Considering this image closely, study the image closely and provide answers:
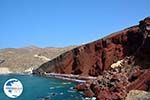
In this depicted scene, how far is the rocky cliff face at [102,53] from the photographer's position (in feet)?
407

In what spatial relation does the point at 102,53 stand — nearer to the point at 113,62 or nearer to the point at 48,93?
Answer: the point at 113,62

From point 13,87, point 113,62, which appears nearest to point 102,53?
point 113,62

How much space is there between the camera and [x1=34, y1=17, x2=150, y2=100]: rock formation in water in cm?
6097

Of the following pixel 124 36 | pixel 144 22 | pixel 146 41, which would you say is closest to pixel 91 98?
pixel 146 41

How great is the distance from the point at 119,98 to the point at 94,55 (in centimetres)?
9070

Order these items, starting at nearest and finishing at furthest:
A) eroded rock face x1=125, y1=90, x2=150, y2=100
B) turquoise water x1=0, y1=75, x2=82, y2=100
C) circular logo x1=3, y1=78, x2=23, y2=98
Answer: circular logo x1=3, y1=78, x2=23, y2=98 → eroded rock face x1=125, y1=90, x2=150, y2=100 → turquoise water x1=0, y1=75, x2=82, y2=100

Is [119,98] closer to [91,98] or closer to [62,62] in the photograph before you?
[91,98]

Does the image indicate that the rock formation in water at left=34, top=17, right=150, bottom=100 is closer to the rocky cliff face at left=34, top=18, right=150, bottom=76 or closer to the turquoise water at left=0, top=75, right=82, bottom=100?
the rocky cliff face at left=34, top=18, right=150, bottom=76

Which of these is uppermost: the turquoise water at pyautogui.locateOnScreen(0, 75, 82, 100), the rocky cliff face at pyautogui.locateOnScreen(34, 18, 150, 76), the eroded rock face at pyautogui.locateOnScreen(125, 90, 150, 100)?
the rocky cliff face at pyautogui.locateOnScreen(34, 18, 150, 76)

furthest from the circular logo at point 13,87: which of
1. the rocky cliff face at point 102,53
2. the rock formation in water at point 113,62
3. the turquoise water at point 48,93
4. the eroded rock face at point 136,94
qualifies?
the rocky cliff face at point 102,53

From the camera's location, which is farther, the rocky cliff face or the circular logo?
the rocky cliff face

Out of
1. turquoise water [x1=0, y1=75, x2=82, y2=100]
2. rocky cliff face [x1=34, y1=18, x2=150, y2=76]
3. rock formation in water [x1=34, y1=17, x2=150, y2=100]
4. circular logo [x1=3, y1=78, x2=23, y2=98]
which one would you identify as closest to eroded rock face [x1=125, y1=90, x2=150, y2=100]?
rock formation in water [x1=34, y1=17, x2=150, y2=100]

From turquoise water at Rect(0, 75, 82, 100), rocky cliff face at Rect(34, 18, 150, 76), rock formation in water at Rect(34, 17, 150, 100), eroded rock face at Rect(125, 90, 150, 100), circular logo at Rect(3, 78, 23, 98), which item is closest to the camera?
circular logo at Rect(3, 78, 23, 98)

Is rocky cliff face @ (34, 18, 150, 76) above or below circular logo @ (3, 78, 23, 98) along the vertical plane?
above
